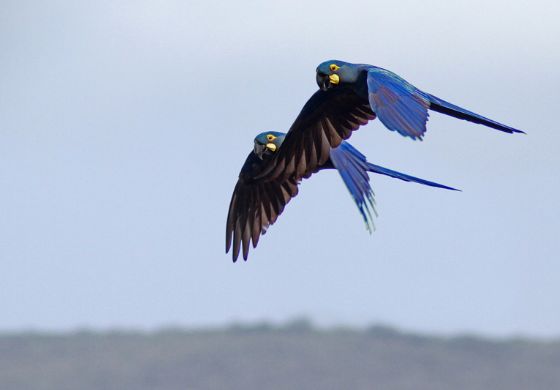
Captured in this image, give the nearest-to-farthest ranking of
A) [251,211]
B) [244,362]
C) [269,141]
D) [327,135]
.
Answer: [327,135], [269,141], [251,211], [244,362]

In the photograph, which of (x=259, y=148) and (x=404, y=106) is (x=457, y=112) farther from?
(x=259, y=148)

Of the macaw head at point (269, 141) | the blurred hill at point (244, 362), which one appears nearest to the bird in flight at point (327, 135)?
the macaw head at point (269, 141)

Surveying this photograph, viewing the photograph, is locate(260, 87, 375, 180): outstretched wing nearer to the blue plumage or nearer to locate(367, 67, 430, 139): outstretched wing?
the blue plumage

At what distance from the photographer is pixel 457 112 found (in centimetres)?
1362

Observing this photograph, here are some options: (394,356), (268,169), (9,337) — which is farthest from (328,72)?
(9,337)

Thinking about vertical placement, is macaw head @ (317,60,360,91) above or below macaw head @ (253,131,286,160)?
above

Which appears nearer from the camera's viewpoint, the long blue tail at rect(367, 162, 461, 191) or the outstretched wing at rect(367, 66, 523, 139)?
the outstretched wing at rect(367, 66, 523, 139)

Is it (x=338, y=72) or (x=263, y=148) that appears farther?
(x=263, y=148)

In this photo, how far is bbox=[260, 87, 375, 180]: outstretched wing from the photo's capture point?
1444cm

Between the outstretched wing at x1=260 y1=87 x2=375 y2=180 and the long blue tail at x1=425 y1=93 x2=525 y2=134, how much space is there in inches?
39.9

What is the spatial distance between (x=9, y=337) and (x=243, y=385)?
1331cm

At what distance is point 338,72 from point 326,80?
0.52 ft

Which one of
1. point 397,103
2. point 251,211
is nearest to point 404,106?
point 397,103

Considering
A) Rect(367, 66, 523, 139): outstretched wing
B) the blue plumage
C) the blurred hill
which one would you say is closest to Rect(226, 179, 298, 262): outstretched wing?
the blue plumage
